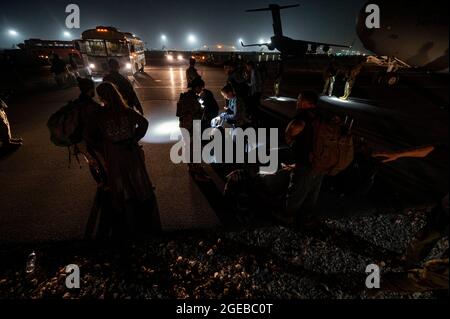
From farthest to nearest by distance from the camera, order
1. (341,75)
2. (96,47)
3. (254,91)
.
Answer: (96,47)
(341,75)
(254,91)

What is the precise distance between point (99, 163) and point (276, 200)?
2.86 metres

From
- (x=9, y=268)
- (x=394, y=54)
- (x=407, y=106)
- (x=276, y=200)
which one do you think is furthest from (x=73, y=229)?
(x=407, y=106)

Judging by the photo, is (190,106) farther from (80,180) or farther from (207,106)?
(80,180)

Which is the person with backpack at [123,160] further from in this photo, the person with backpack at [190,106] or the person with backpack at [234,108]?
the person with backpack at [234,108]

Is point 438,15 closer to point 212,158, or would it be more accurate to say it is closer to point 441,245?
point 441,245

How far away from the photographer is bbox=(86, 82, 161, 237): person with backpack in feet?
10.2

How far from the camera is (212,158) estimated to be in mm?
5734

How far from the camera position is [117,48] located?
55.9ft

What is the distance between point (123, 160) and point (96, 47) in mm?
17082

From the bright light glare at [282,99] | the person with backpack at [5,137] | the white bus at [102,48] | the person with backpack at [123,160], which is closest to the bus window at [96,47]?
the white bus at [102,48]

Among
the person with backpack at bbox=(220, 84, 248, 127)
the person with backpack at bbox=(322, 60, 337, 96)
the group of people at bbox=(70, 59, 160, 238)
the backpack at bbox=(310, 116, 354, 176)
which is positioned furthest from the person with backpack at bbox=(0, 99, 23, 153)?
the person with backpack at bbox=(322, 60, 337, 96)

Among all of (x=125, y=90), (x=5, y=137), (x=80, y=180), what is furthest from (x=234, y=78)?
(x=5, y=137)

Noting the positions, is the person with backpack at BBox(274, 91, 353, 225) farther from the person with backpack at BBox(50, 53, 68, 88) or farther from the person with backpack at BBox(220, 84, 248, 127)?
the person with backpack at BBox(50, 53, 68, 88)

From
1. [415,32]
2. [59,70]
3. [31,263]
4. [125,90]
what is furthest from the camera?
[59,70]
